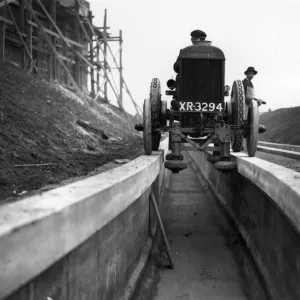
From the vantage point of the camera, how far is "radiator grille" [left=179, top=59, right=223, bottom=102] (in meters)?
7.09

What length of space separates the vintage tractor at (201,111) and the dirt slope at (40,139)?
1353mm

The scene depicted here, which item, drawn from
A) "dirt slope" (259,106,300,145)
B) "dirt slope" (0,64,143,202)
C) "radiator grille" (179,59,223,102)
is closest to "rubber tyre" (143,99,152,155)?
"radiator grille" (179,59,223,102)

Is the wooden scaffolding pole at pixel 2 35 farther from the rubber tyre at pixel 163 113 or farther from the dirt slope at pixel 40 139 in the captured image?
the rubber tyre at pixel 163 113

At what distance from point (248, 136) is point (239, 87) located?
98 cm

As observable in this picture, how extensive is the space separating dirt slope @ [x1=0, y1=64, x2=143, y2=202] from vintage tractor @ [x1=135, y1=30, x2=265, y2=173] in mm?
1353

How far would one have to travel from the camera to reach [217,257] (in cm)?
609

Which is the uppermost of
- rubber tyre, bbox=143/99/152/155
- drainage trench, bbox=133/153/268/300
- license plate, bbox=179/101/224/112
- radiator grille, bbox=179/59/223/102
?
radiator grille, bbox=179/59/223/102

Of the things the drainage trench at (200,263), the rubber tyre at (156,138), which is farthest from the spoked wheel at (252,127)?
the rubber tyre at (156,138)

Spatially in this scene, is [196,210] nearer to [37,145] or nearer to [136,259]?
[37,145]

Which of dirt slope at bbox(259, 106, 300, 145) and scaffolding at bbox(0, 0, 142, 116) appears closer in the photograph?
scaffolding at bbox(0, 0, 142, 116)

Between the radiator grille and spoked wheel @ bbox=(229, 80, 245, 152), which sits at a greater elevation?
the radiator grille

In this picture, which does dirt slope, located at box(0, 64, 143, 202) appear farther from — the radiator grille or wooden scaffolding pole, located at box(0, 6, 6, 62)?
the radiator grille

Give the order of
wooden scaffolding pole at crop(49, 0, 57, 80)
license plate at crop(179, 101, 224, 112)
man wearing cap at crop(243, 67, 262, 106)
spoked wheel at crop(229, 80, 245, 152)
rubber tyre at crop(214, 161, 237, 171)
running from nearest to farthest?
rubber tyre at crop(214, 161, 237, 171), license plate at crop(179, 101, 224, 112), spoked wheel at crop(229, 80, 245, 152), man wearing cap at crop(243, 67, 262, 106), wooden scaffolding pole at crop(49, 0, 57, 80)

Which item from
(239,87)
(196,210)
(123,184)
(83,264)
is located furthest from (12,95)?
(83,264)
